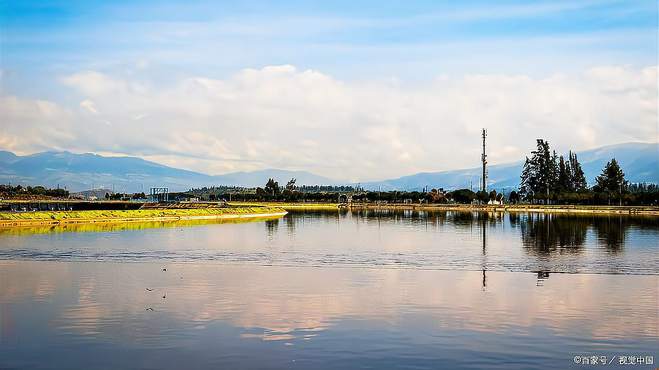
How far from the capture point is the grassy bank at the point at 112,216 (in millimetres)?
61281

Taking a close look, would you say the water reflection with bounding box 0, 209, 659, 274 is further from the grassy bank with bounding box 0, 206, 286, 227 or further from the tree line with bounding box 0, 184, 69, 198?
the tree line with bounding box 0, 184, 69, 198

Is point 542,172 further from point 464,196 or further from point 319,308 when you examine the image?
point 319,308

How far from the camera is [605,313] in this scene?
19812 mm

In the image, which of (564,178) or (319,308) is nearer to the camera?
(319,308)

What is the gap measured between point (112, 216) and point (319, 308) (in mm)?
56611

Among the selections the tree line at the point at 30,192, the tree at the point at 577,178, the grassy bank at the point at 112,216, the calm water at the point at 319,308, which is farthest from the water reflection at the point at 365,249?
the tree line at the point at 30,192

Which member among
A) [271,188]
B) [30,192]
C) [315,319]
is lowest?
[315,319]

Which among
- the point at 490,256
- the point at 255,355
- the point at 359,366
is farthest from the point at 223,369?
the point at 490,256

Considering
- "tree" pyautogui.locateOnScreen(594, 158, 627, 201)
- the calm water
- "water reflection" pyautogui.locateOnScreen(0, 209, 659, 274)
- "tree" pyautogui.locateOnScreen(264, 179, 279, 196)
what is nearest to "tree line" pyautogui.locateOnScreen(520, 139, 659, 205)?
"tree" pyautogui.locateOnScreen(594, 158, 627, 201)

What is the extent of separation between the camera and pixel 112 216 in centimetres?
7262

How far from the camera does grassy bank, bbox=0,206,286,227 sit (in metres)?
61.3

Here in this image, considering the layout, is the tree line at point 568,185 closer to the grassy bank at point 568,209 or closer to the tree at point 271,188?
the grassy bank at point 568,209

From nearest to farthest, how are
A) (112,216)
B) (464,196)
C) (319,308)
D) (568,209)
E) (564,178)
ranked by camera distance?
(319,308) → (112,216) → (568,209) → (564,178) → (464,196)

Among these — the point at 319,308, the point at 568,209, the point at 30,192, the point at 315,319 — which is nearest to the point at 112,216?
the point at 319,308
